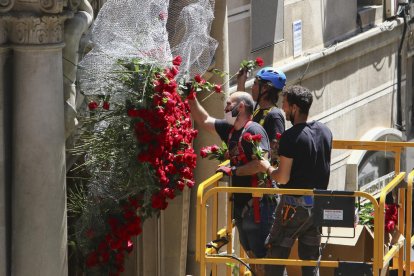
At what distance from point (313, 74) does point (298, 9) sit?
880 millimetres

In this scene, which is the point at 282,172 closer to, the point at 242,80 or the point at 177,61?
the point at 177,61

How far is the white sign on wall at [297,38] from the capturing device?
1978cm

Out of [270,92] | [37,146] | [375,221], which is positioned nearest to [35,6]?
[37,146]

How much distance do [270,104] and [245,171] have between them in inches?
36.1

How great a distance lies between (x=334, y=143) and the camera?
13.5 metres

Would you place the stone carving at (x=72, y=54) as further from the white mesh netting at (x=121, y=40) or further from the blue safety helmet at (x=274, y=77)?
the blue safety helmet at (x=274, y=77)

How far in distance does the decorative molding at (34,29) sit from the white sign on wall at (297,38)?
853 cm

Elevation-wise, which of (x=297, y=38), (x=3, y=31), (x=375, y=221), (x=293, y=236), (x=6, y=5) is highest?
(x=297, y=38)

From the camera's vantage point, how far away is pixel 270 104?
13.1 m

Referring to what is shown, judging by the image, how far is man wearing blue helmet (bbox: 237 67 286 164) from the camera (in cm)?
1301

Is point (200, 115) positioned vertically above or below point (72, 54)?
below

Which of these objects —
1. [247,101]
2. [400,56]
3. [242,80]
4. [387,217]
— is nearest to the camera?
[247,101]

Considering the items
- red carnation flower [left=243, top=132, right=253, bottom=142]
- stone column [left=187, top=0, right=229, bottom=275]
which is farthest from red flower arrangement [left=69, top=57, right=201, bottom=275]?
stone column [left=187, top=0, right=229, bottom=275]

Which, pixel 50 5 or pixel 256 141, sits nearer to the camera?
pixel 50 5
